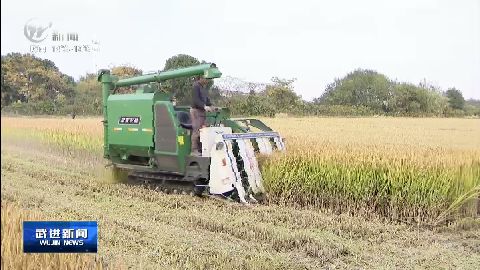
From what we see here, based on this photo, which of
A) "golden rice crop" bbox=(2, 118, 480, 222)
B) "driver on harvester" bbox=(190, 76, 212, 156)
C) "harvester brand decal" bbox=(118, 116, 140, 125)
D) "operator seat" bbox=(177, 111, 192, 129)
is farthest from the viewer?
"operator seat" bbox=(177, 111, 192, 129)

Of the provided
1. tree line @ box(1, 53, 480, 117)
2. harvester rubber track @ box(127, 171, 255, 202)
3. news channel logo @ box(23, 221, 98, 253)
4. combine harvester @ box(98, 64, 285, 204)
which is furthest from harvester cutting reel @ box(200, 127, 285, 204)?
news channel logo @ box(23, 221, 98, 253)

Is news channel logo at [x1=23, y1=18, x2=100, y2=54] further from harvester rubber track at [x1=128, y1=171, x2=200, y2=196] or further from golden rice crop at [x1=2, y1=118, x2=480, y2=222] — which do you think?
harvester rubber track at [x1=128, y1=171, x2=200, y2=196]

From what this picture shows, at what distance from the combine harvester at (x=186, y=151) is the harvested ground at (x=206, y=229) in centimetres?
28

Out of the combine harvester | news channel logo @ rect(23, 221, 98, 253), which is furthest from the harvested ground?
the combine harvester

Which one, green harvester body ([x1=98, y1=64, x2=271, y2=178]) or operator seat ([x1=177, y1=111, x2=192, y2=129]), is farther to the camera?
operator seat ([x1=177, y1=111, x2=192, y2=129])

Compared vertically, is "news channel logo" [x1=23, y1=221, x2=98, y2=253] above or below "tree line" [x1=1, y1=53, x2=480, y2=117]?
below

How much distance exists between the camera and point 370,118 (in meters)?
3.80

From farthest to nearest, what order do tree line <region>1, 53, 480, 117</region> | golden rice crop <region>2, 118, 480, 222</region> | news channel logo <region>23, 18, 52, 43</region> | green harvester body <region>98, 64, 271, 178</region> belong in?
1. golden rice crop <region>2, 118, 480, 222</region>
2. green harvester body <region>98, 64, 271, 178</region>
3. tree line <region>1, 53, 480, 117</region>
4. news channel logo <region>23, 18, 52, 43</region>

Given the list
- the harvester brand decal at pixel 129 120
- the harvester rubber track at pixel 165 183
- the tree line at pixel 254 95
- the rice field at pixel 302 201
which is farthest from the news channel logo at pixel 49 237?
the harvester rubber track at pixel 165 183

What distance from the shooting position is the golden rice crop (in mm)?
5238

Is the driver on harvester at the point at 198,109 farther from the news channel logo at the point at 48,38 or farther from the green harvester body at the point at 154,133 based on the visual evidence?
the news channel logo at the point at 48,38

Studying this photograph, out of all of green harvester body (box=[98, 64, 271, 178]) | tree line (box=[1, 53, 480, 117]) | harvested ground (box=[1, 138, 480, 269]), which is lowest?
harvested ground (box=[1, 138, 480, 269])

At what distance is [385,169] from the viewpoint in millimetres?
5512

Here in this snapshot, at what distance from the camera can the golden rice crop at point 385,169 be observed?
524 centimetres
